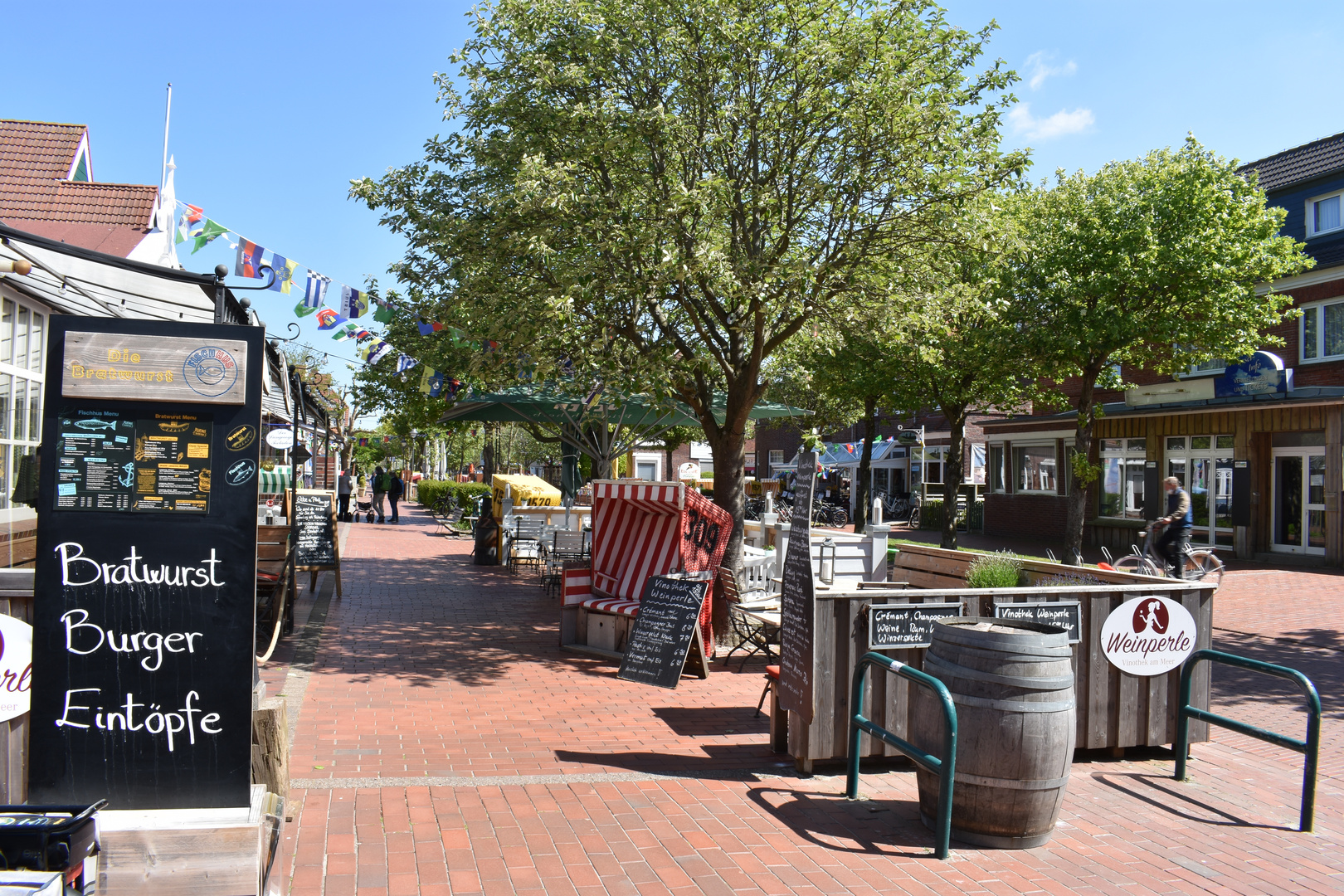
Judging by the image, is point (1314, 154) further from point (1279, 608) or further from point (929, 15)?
point (929, 15)

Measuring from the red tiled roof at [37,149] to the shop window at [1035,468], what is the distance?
2302cm

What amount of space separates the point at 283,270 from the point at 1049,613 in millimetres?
9213

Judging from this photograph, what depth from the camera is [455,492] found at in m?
33.4

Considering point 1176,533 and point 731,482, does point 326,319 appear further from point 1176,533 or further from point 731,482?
point 1176,533

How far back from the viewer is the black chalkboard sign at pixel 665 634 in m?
7.65

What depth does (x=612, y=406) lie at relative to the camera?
13.0 meters

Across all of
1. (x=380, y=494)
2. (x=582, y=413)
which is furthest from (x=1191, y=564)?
(x=380, y=494)

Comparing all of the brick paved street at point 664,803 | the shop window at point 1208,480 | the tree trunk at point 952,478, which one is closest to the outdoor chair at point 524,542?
the brick paved street at point 664,803

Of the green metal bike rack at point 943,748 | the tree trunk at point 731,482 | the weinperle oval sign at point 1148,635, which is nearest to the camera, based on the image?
the green metal bike rack at point 943,748

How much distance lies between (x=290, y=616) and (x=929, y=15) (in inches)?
351

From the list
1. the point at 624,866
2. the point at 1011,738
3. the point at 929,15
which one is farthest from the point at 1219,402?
the point at 624,866

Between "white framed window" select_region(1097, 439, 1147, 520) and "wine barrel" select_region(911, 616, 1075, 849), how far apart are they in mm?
20106

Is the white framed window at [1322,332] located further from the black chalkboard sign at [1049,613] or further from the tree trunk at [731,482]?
the black chalkboard sign at [1049,613]

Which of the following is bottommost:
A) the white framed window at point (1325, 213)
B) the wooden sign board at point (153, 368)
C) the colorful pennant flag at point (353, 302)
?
the wooden sign board at point (153, 368)
